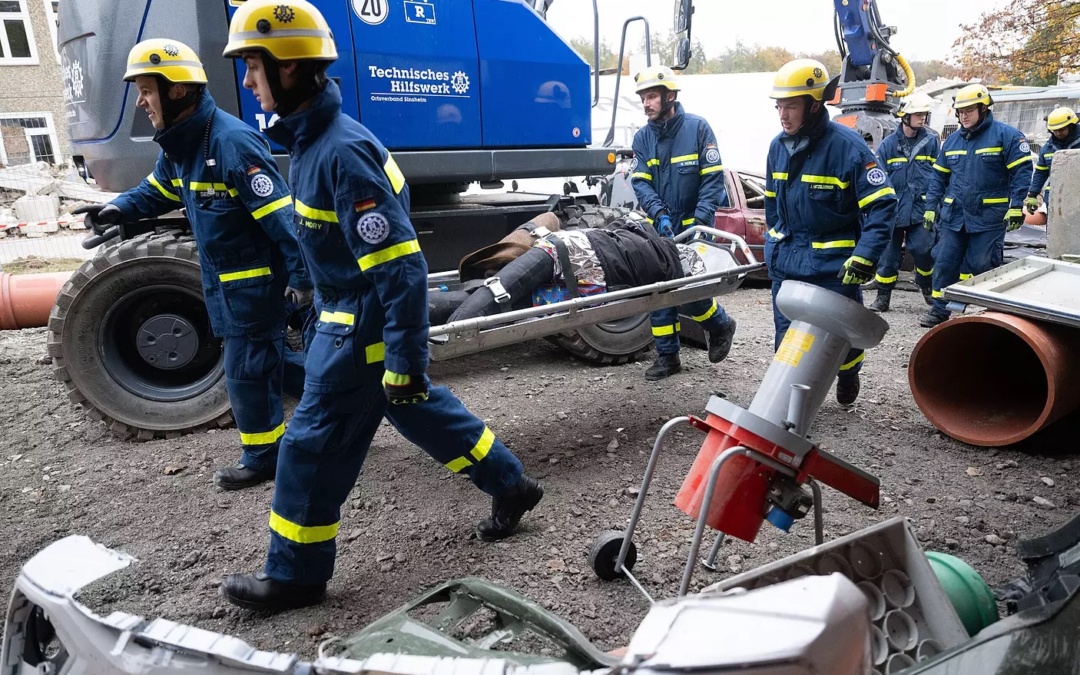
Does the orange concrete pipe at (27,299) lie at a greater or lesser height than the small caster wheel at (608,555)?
greater

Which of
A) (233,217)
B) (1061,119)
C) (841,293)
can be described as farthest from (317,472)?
(1061,119)

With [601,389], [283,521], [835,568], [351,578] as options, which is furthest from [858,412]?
[283,521]

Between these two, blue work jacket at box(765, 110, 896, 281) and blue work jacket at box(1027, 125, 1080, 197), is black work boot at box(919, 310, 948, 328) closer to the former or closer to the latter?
blue work jacket at box(1027, 125, 1080, 197)

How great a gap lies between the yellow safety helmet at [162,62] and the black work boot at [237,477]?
1.86m

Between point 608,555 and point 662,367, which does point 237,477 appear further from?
point 662,367

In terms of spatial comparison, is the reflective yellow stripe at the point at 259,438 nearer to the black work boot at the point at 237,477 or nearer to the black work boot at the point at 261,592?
the black work boot at the point at 237,477

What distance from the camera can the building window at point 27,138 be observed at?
A: 2164 cm

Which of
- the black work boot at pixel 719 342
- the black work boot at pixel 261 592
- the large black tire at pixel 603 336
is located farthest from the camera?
the large black tire at pixel 603 336

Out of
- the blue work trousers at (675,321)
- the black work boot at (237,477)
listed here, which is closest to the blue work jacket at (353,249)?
the black work boot at (237,477)

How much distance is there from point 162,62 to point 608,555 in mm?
2913

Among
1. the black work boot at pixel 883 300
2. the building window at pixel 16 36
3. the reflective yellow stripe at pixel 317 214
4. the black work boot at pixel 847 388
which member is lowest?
the black work boot at pixel 883 300

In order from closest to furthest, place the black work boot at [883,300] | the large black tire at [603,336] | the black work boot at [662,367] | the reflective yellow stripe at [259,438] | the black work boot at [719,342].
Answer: the reflective yellow stripe at [259,438] < the black work boot at [719,342] < the black work boot at [662,367] < the large black tire at [603,336] < the black work boot at [883,300]

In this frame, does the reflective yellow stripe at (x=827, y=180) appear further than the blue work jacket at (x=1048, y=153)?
No

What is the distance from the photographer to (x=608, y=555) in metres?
2.75
